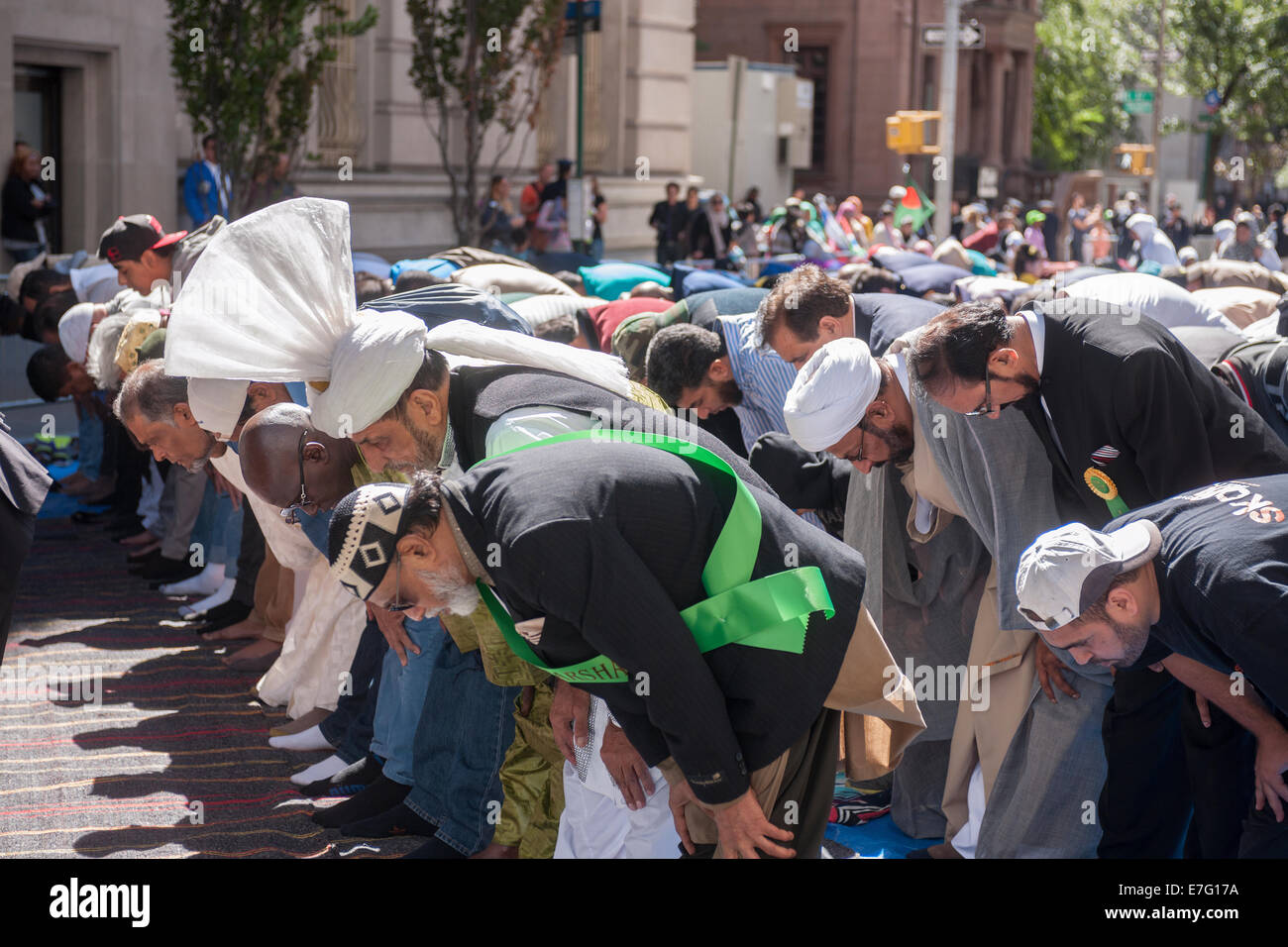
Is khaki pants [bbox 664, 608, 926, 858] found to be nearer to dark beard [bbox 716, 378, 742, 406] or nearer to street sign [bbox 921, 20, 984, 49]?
dark beard [bbox 716, 378, 742, 406]

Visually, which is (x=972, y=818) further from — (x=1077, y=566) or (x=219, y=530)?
(x=219, y=530)

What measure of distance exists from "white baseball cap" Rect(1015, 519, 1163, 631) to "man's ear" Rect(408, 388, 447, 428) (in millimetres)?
1410

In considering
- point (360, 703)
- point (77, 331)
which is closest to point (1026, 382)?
point (360, 703)

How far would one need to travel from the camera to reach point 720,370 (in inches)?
213

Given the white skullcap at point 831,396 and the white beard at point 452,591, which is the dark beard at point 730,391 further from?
the white beard at point 452,591

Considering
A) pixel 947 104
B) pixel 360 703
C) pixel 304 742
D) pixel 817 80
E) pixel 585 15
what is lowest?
pixel 304 742

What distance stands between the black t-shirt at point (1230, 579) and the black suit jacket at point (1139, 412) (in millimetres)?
603

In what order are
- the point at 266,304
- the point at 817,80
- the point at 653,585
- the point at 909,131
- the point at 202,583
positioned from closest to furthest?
the point at 653,585 < the point at 266,304 < the point at 202,583 < the point at 909,131 < the point at 817,80

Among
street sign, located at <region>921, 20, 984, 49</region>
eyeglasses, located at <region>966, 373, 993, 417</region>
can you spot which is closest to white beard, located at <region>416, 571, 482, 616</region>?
eyeglasses, located at <region>966, 373, 993, 417</region>

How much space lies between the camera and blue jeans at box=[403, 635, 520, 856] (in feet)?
14.5

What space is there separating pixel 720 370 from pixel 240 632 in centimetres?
277

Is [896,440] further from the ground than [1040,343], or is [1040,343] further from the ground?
[1040,343]

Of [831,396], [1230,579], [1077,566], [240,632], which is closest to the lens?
[1230,579]

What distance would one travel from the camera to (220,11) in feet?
40.2
